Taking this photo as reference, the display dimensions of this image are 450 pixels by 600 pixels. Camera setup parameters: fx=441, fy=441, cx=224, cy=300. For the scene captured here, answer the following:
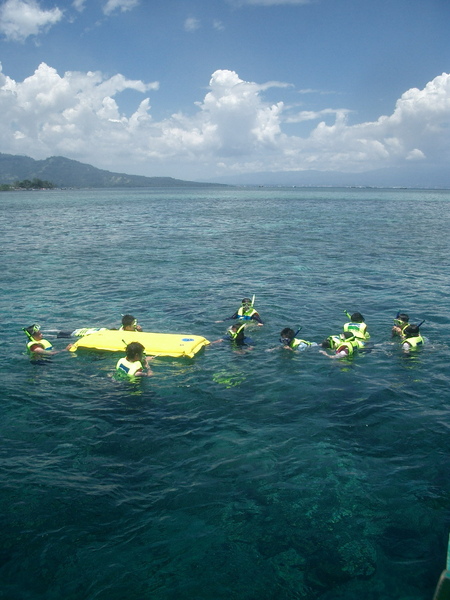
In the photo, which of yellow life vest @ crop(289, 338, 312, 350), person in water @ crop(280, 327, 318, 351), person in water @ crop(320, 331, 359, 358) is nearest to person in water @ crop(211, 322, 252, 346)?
person in water @ crop(280, 327, 318, 351)

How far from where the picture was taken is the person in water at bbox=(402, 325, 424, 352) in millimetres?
15188

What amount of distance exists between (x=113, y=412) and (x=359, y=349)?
28.4 ft

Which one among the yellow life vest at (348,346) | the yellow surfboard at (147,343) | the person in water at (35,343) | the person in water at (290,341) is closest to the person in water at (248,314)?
the person in water at (290,341)

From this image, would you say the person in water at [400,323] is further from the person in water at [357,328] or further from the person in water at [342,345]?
the person in water at [342,345]

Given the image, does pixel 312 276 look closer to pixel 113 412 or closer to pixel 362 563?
pixel 113 412

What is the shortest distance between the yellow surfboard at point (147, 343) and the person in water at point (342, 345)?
4237 mm

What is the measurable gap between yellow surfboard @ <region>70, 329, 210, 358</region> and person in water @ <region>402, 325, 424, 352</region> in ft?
22.5

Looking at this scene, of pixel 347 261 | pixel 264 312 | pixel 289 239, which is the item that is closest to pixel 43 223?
pixel 289 239

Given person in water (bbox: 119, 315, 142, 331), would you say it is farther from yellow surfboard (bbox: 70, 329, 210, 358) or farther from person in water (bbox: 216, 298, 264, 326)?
person in water (bbox: 216, 298, 264, 326)

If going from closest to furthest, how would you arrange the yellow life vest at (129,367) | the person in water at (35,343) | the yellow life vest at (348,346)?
the yellow life vest at (129,367) → the person in water at (35,343) → the yellow life vest at (348,346)

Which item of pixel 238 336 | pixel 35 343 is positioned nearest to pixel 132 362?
pixel 35 343

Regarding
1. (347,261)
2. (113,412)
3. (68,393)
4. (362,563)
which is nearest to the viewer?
(362,563)

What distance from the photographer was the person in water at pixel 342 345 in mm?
14633

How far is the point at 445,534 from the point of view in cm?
759
